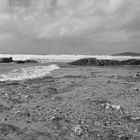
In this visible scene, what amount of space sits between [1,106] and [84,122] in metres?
2.17

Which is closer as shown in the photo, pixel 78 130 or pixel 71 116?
pixel 78 130

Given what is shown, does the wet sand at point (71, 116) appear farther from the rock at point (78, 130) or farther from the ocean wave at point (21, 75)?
→ the ocean wave at point (21, 75)

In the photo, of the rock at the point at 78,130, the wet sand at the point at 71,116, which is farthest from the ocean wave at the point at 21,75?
the rock at the point at 78,130

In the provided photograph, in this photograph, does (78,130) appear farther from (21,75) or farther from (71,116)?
(21,75)

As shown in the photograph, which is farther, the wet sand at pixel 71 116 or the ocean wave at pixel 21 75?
the ocean wave at pixel 21 75

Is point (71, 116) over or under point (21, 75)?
under

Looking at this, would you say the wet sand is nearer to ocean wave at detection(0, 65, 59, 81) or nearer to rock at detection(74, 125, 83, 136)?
rock at detection(74, 125, 83, 136)

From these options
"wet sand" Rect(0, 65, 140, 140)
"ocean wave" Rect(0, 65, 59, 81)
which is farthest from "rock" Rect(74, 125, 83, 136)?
"ocean wave" Rect(0, 65, 59, 81)

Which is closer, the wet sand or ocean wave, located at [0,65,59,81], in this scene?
the wet sand

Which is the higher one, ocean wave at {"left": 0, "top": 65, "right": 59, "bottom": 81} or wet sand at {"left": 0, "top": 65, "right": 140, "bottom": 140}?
ocean wave at {"left": 0, "top": 65, "right": 59, "bottom": 81}

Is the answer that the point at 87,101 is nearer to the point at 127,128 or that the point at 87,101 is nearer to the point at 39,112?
the point at 39,112

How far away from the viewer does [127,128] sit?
375 cm

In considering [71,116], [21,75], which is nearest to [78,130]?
[71,116]

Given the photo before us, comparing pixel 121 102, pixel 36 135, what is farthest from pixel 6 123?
pixel 121 102
